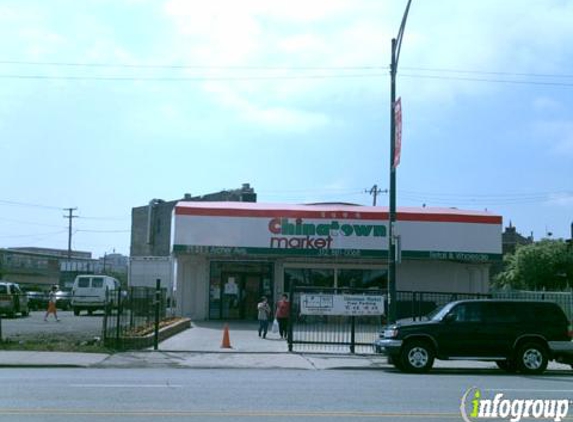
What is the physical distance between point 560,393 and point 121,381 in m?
7.99

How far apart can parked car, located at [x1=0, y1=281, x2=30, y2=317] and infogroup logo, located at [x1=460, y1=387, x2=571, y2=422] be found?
27562 mm

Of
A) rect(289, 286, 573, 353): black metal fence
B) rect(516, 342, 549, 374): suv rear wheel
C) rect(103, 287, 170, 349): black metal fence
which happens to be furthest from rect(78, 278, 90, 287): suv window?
Answer: rect(516, 342, 549, 374): suv rear wheel

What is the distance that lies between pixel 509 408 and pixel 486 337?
256 inches

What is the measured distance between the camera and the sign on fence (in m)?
21.1

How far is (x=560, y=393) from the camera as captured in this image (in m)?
12.8

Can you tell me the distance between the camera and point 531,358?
55.9 feet

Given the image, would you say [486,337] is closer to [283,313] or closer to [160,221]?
[283,313]

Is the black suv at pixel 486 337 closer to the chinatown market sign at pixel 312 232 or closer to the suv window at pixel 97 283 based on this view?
the chinatown market sign at pixel 312 232

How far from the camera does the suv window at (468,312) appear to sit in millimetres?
17141

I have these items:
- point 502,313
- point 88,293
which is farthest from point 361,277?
point 502,313

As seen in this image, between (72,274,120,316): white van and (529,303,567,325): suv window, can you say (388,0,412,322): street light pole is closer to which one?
(529,303,567,325): suv window

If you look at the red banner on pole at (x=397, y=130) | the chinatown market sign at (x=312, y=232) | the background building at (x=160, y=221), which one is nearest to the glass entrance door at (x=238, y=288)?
the chinatown market sign at (x=312, y=232)

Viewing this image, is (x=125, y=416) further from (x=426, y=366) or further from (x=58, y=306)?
(x=58, y=306)

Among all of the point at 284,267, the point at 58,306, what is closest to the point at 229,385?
the point at 284,267
